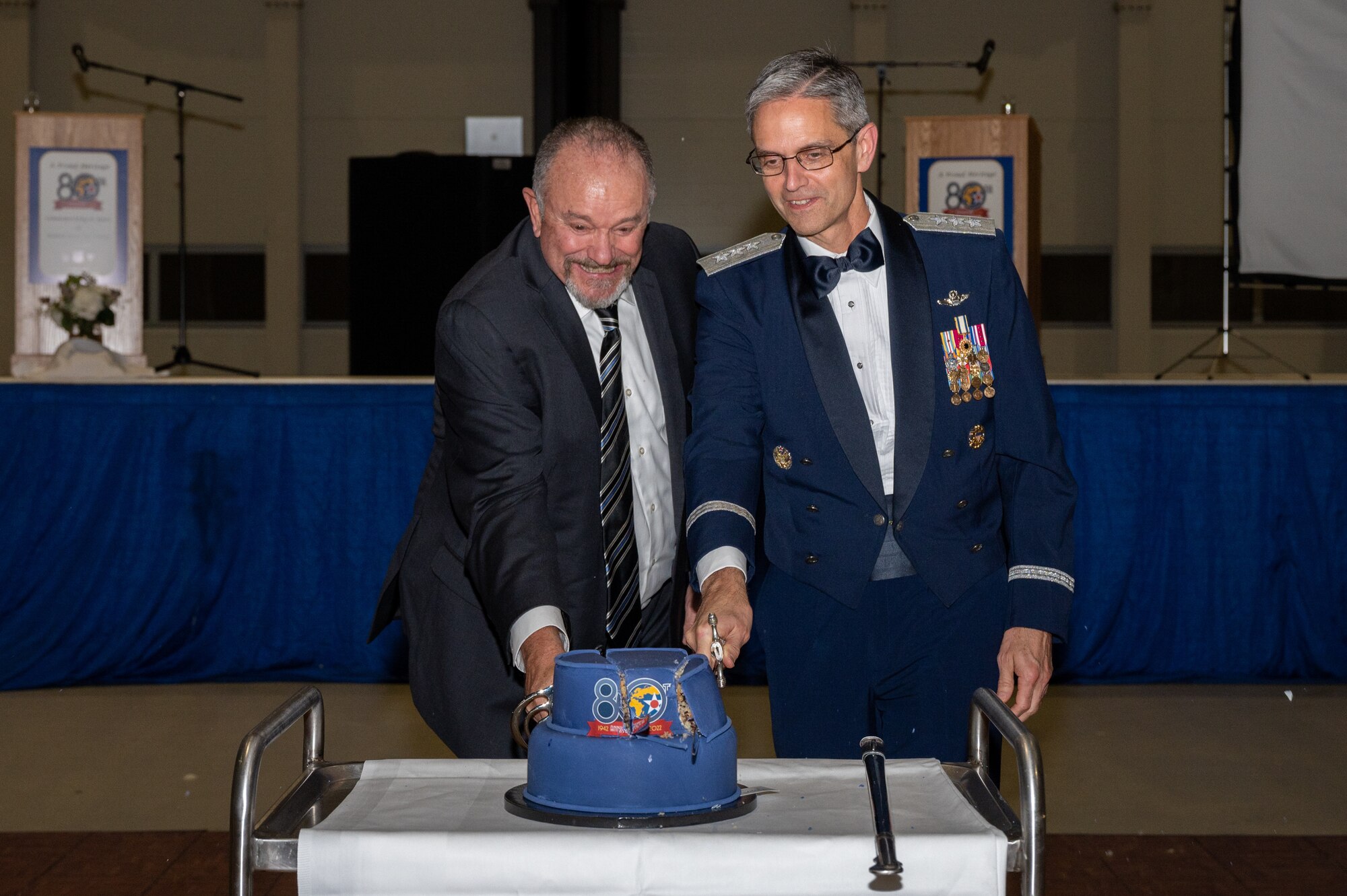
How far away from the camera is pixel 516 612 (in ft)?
5.31

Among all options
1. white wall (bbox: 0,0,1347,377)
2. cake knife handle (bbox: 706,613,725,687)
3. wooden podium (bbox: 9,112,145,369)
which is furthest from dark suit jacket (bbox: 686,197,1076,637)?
white wall (bbox: 0,0,1347,377)

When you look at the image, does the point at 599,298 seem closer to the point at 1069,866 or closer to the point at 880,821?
the point at 880,821

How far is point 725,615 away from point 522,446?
387mm

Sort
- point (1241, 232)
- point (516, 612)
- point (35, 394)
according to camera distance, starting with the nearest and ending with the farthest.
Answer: point (516, 612), point (35, 394), point (1241, 232)

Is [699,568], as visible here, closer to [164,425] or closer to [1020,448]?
[1020,448]

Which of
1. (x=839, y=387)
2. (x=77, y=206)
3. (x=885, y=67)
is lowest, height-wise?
(x=839, y=387)

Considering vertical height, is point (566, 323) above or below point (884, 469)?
above

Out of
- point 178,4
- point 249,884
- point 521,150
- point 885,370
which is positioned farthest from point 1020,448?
point 178,4

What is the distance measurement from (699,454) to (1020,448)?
15.8 inches

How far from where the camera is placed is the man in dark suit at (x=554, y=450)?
1698mm

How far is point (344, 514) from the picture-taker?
4.46 meters

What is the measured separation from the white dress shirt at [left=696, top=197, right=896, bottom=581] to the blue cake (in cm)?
63

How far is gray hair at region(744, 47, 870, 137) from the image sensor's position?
5.25 feet

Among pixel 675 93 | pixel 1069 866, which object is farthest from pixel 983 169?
pixel 675 93
